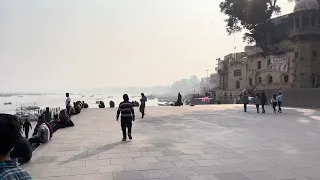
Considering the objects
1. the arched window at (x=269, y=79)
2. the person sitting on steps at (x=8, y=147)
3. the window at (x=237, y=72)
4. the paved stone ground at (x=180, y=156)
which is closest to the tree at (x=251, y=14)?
the arched window at (x=269, y=79)

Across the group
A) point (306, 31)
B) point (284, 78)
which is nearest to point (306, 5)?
point (306, 31)

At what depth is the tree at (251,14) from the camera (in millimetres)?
40438

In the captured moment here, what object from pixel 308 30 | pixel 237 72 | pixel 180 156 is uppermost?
pixel 308 30

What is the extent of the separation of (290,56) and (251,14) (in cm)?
807

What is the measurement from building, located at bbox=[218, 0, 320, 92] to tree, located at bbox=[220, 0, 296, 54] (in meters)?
3.06

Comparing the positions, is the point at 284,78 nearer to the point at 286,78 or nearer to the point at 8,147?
the point at 286,78

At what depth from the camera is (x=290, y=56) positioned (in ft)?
138

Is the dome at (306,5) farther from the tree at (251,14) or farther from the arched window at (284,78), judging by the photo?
the arched window at (284,78)

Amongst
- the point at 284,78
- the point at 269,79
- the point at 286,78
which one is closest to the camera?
the point at 286,78

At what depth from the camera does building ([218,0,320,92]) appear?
3972 centimetres

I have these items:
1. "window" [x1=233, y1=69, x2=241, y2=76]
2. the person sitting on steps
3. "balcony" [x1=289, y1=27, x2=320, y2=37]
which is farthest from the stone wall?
the person sitting on steps

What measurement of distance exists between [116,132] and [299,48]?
34975mm

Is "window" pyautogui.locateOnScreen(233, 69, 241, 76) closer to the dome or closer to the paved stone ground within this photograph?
the dome

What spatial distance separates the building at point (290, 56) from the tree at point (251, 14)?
10.0 ft
